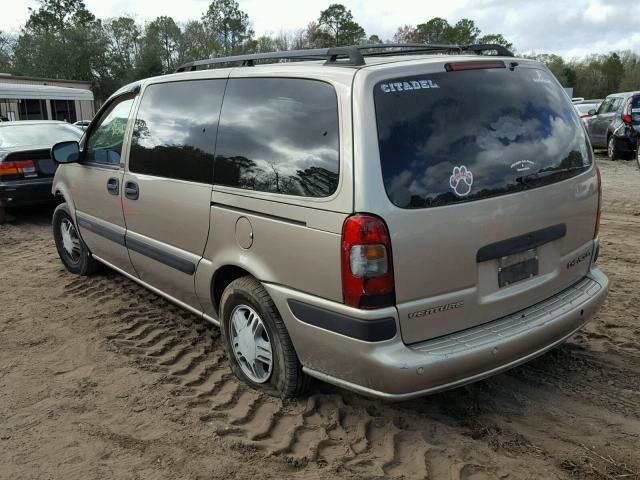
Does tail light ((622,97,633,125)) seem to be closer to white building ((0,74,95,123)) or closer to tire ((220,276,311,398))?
tire ((220,276,311,398))

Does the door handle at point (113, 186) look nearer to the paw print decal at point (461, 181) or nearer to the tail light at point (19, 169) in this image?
the paw print decal at point (461, 181)

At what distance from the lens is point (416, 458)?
2.77m

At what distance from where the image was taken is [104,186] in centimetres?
468

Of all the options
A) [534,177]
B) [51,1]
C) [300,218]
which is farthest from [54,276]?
[51,1]

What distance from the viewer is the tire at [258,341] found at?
3.12 m

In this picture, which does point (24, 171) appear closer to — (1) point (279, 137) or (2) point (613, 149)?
(1) point (279, 137)

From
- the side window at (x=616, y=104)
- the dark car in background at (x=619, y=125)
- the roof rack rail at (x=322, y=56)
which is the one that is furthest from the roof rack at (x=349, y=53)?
the side window at (x=616, y=104)

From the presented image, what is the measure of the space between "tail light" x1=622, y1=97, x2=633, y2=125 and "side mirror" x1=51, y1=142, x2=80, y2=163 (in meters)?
12.9

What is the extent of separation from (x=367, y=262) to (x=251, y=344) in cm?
112

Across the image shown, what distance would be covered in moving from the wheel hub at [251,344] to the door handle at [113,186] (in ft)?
5.46

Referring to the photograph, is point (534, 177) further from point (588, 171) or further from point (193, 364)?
point (193, 364)

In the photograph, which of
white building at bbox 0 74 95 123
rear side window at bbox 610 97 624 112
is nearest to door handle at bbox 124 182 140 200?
rear side window at bbox 610 97 624 112

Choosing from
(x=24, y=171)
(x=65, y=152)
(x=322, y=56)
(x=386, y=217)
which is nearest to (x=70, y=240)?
(x=65, y=152)

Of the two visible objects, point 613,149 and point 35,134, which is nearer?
point 35,134
